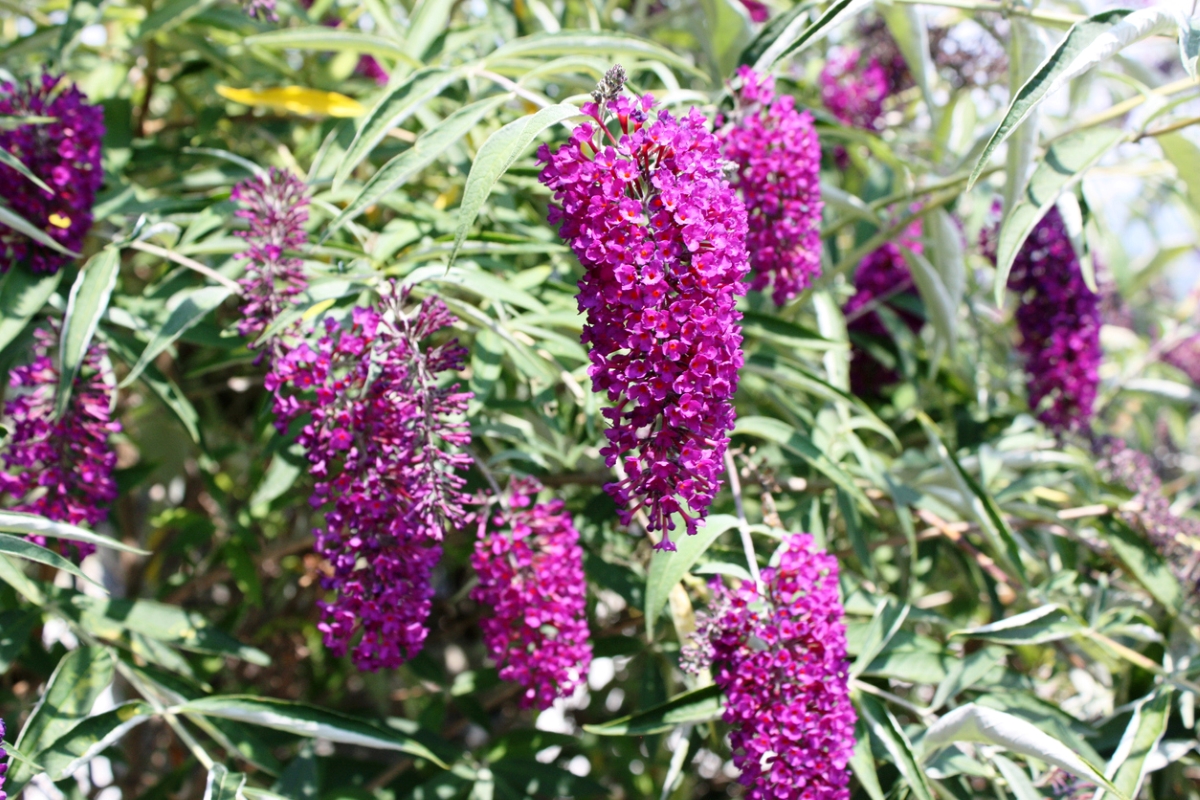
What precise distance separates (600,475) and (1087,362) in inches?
35.7

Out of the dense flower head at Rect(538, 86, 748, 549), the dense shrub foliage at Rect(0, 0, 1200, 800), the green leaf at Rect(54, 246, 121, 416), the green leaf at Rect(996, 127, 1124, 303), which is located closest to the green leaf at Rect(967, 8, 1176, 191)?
the dense shrub foliage at Rect(0, 0, 1200, 800)

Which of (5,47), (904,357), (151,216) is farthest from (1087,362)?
(5,47)

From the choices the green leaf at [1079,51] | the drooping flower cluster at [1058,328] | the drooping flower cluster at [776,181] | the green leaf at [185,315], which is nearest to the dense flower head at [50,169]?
the green leaf at [185,315]

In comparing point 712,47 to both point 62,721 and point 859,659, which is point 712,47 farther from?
point 62,721

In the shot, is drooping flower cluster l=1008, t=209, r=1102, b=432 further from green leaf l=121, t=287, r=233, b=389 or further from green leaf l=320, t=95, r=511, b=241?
green leaf l=121, t=287, r=233, b=389

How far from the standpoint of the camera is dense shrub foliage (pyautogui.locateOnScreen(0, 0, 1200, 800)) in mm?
1130

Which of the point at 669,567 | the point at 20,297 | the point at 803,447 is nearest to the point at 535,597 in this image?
the point at 669,567

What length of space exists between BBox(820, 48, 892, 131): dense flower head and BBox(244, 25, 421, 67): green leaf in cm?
96

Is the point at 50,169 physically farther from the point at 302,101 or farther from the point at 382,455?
the point at 382,455

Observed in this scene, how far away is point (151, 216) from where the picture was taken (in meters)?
1.44

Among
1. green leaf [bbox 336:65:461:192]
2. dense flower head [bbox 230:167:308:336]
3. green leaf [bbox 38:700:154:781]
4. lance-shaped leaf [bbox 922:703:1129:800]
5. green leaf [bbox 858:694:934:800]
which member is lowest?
green leaf [bbox 858:694:934:800]

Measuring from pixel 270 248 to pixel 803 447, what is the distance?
79cm

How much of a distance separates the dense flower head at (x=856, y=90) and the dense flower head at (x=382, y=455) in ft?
4.09

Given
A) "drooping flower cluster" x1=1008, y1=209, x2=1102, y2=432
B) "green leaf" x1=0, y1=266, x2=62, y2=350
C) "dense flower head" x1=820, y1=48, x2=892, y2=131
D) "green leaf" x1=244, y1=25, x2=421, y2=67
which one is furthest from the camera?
"dense flower head" x1=820, y1=48, x2=892, y2=131
